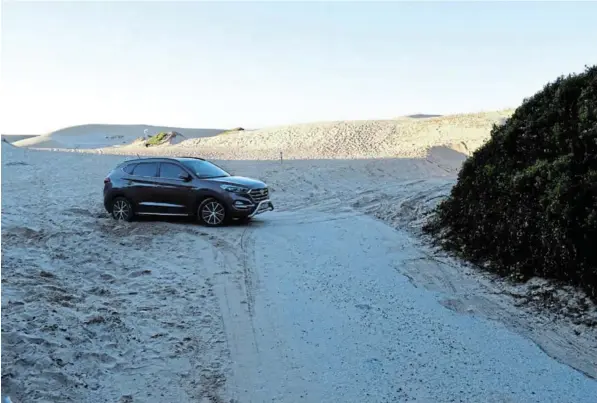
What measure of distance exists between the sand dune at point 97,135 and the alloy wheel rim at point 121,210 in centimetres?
3673

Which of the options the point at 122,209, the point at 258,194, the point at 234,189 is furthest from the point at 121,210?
the point at 258,194

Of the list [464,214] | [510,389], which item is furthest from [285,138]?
[510,389]

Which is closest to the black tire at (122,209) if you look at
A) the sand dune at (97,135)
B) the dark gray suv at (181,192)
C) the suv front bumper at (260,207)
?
the dark gray suv at (181,192)

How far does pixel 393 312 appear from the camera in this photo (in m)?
7.07

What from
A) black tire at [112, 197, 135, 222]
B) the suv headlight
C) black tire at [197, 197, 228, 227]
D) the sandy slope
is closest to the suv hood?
the suv headlight

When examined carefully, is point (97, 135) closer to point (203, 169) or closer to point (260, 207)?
point (203, 169)

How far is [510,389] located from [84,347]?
13.8ft

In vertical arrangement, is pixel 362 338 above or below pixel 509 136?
below

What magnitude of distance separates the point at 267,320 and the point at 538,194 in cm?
441

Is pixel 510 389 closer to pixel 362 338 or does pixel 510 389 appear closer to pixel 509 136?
pixel 362 338

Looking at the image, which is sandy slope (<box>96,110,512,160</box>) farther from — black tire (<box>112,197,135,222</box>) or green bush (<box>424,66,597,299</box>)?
green bush (<box>424,66,597,299</box>)

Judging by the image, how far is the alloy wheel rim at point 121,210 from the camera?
13.0m

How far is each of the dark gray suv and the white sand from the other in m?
0.39

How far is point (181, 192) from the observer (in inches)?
500
